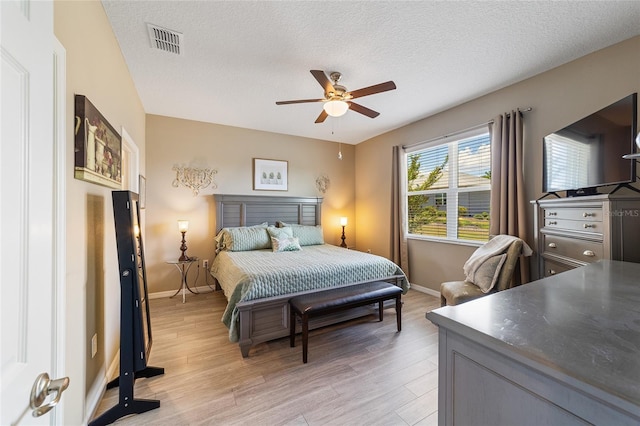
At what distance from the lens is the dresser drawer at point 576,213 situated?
1730 mm

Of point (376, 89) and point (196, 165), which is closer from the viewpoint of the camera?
point (376, 89)

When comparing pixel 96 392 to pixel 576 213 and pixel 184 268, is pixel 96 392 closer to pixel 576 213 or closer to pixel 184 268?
pixel 184 268

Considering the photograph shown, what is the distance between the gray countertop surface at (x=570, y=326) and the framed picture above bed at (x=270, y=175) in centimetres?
400

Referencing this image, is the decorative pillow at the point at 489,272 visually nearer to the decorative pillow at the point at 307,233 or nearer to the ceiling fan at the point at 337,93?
the ceiling fan at the point at 337,93

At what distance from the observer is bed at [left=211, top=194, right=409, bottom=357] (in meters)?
2.33

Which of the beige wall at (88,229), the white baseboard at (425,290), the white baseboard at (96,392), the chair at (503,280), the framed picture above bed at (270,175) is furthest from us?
the framed picture above bed at (270,175)

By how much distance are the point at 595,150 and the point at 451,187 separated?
1750 mm

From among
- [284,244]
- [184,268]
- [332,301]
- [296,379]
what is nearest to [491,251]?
[332,301]

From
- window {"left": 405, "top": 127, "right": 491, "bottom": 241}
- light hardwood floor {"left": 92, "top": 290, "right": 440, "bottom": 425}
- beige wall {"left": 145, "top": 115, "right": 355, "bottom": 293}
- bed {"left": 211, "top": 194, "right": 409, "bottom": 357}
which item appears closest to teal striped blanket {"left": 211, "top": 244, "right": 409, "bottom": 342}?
bed {"left": 211, "top": 194, "right": 409, "bottom": 357}

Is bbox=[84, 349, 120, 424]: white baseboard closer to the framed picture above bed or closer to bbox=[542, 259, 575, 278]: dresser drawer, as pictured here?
the framed picture above bed

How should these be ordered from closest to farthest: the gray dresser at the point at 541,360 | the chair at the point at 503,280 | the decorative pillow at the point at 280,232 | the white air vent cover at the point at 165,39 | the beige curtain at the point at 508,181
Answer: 1. the gray dresser at the point at 541,360
2. the white air vent cover at the point at 165,39
3. the chair at the point at 503,280
4. the beige curtain at the point at 508,181
5. the decorative pillow at the point at 280,232

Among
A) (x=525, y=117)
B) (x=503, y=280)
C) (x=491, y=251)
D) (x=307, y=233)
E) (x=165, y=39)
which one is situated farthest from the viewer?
(x=307, y=233)

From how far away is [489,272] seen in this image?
2.50 metres

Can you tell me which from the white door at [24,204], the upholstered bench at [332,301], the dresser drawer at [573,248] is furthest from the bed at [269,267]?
the white door at [24,204]
